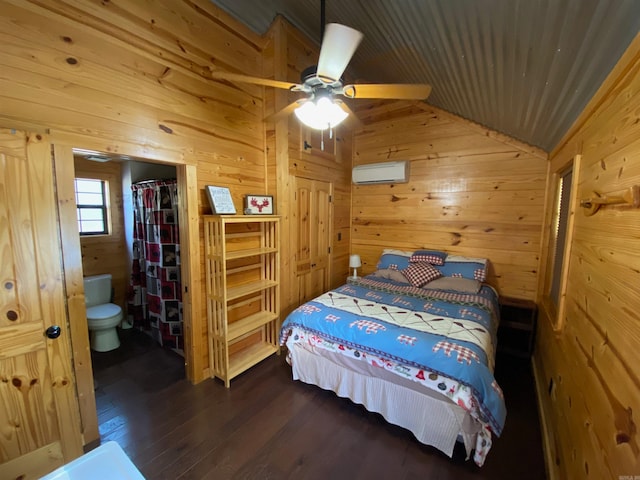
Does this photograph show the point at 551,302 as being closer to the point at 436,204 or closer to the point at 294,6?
the point at 436,204

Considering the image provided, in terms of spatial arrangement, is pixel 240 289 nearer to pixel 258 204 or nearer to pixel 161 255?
pixel 258 204

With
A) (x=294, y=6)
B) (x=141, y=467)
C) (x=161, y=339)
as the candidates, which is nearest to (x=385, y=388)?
(x=141, y=467)

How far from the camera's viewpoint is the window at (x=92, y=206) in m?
3.31

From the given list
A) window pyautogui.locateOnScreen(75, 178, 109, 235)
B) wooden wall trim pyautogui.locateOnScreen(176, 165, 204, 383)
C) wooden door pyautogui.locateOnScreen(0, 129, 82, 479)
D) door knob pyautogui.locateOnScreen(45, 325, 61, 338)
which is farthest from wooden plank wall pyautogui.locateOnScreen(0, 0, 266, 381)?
window pyautogui.locateOnScreen(75, 178, 109, 235)

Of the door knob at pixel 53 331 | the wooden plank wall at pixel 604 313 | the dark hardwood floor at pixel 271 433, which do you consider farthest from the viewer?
the dark hardwood floor at pixel 271 433

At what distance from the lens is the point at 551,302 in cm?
232

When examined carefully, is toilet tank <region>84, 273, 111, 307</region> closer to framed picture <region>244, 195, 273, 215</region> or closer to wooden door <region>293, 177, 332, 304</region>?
framed picture <region>244, 195, 273, 215</region>

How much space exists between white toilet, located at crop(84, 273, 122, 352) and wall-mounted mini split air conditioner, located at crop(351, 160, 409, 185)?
11.3 feet

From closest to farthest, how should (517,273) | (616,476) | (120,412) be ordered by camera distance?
(616,476), (120,412), (517,273)

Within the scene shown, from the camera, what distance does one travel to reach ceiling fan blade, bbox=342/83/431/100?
1.50 meters

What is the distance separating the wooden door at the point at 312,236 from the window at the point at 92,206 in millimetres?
2571

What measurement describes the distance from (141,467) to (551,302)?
330 cm

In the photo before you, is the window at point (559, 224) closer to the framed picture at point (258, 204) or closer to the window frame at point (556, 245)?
the window frame at point (556, 245)

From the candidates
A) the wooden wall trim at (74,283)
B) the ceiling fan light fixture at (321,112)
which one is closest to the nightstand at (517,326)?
the ceiling fan light fixture at (321,112)
